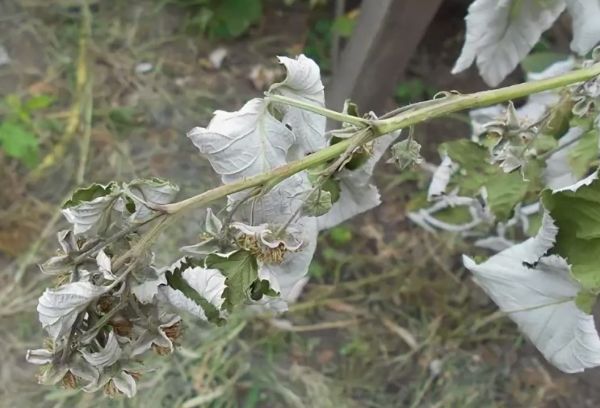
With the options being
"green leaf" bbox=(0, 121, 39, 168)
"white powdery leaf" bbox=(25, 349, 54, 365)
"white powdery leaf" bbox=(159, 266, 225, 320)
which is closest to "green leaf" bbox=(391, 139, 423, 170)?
"white powdery leaf" bbox=(159, 266, 225, 320)

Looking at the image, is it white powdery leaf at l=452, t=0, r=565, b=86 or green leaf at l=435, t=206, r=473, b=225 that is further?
green leaf at l=435, t=206, r=473, b=225

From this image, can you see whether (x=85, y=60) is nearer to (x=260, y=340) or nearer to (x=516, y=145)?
(x=260, y=340)

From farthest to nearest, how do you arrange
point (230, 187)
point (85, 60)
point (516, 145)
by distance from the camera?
point (85, 60), point (516, 145), point (230, 187)

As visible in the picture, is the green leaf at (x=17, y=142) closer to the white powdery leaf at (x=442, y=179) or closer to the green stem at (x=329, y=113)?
the white powdery leaf at (x=442, y=179)

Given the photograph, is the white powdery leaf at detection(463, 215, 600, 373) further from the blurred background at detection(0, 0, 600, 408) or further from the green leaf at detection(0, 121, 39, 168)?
the green leaf at detection(0, 121, 39, 168)

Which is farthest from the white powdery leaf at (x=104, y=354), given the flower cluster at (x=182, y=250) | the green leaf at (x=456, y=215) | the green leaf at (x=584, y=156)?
the green leaf at (x=456, y=215)

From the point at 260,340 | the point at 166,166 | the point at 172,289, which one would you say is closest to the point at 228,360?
the point at 260,340
